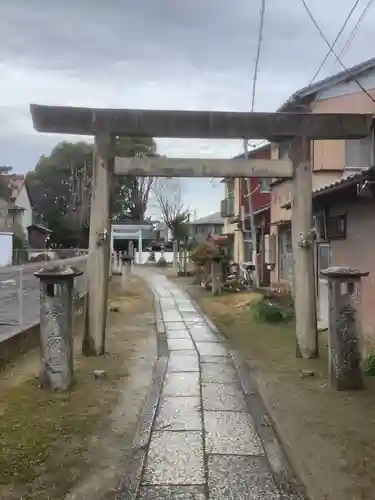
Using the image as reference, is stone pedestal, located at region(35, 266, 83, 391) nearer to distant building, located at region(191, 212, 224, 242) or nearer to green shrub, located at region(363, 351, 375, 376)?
green shrub, located at region(363, 351, 375, 376)

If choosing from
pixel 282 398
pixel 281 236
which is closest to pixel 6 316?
pixel 282 398

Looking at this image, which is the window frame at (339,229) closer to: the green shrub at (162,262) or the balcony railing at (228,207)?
the balcony railing at (228,207)

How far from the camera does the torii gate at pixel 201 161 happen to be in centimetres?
925

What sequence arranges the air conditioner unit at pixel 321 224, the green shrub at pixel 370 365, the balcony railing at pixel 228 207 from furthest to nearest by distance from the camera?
the balcony railing at pixel 228 207, the air conditioner unit at pixel 321 224, the green shrub at pixel 370 365

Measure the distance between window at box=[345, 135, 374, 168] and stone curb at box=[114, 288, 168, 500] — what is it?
8.25 m

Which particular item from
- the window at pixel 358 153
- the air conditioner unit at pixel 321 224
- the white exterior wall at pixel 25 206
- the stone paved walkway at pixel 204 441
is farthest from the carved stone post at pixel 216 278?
the white exterior wall at pixel 25 206

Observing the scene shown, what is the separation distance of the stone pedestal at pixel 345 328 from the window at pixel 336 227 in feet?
11.4

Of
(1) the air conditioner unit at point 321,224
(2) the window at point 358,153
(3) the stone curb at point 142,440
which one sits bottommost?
(3) the stone curb at point 142,440

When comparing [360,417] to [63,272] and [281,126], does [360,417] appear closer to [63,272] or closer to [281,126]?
[63,272]

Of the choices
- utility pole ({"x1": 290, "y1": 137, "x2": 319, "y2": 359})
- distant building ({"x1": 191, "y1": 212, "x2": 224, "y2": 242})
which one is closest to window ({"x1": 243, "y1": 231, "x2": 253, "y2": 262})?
utility pole ({"x1": 290, "y1": 137, "x2": 319, "y2": 359})

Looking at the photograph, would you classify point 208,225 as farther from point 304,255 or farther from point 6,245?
point 304,255

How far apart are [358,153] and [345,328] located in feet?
30.4

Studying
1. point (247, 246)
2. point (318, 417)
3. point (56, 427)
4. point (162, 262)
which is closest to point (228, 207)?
point (247, 246)

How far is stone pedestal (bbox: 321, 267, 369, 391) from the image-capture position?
7.34 meters
